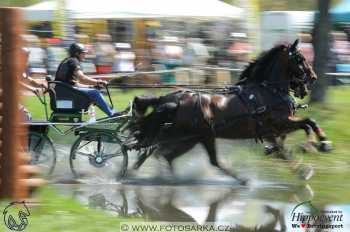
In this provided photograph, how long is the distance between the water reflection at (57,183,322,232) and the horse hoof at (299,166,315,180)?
18.3 inches

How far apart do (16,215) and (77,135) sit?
154 inches

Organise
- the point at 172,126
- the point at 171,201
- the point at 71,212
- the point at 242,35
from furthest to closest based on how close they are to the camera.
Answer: the point at 242,35 → the point at 172,126 → the point at 171,201 → the point at 71,212

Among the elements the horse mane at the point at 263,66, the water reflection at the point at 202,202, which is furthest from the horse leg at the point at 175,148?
the horse mane at the point at 263,66

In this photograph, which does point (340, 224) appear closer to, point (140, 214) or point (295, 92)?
point (140, 214)

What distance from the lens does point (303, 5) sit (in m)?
27.8

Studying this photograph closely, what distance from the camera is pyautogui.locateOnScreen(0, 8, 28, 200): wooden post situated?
22.3ft

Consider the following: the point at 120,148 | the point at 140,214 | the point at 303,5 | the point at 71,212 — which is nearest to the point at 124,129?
the point at 120,148

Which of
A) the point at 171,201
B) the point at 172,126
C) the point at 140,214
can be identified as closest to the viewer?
the point at 140,214

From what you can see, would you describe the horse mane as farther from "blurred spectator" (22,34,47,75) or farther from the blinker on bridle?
"blurred spectator" (22,34,47,75)

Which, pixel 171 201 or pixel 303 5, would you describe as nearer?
pixel 171 201

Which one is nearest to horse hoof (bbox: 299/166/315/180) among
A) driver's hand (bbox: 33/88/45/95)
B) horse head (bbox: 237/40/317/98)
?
horse head (bbox: 237/40/317/98)

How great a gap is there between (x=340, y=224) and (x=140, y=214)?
6.63 feet

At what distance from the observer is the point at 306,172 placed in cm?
970

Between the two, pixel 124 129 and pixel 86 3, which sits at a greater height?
pixel 86 3
